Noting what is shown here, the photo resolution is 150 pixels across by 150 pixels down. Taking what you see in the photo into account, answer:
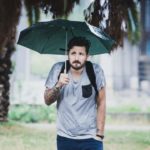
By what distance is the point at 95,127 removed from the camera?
4.90m

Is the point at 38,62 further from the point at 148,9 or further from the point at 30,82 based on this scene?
the point at 148,9

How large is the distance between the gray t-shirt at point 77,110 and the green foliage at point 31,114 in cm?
1228

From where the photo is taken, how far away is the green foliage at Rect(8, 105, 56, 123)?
56.5 ft

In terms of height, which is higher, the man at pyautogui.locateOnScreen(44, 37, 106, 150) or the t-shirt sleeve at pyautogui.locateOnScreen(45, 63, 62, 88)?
the t-shirt sleeve at pyautogui.locateOnScreen(45, 63, 62, 88)

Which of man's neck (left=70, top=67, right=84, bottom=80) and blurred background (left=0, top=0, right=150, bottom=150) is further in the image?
blurred background (left=0, top=0, right=150, bottom=150)

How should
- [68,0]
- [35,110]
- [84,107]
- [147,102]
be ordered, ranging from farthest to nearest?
[147,102], [35,110], [68,0], [84,107]

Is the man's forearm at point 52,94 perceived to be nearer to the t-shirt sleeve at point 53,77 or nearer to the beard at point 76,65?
the t-shirt sleeve at point 53,77

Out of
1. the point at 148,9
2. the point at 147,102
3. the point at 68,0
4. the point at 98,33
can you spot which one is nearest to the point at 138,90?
the point at 147,102

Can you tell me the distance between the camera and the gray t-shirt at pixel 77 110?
15.9 feet

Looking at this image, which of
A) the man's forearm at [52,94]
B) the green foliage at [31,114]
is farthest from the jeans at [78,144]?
the green foliage at [31,114]

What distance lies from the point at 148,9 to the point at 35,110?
33.1 ft

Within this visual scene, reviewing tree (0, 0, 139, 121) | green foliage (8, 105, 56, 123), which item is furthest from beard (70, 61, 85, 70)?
green foliage (8, 105, 56, 123)

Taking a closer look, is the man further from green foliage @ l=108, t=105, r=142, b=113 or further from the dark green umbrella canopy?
green foliage @ l=108, t=105, r=142, b=113

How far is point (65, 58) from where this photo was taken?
18.0 feet
